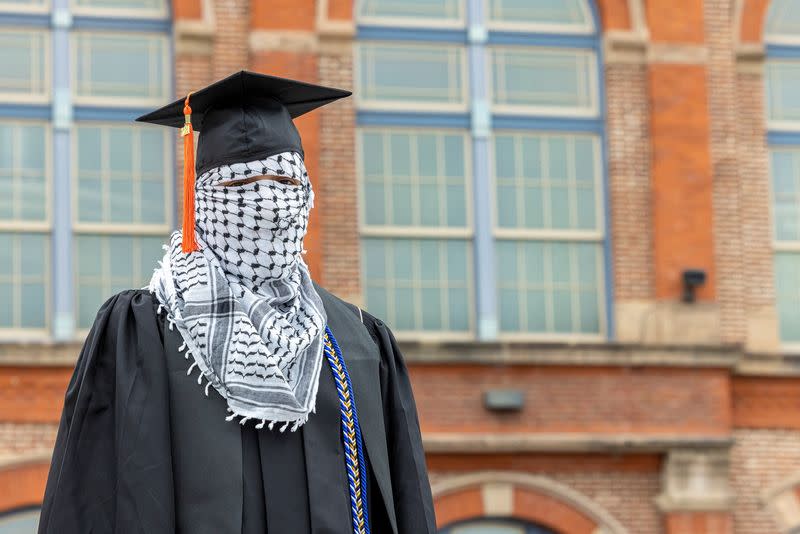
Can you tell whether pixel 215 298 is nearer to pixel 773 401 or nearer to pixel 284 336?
pixel 284 336

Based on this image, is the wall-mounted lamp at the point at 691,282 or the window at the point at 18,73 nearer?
the window at the point at 18,73

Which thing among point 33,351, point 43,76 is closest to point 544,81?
point 43,76

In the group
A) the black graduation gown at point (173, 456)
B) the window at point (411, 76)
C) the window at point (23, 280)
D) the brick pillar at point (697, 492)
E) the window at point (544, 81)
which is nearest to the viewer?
the black graduation gown at point (173, 456)

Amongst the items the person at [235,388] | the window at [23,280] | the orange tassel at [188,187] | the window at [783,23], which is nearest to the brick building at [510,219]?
the window at [23,280]

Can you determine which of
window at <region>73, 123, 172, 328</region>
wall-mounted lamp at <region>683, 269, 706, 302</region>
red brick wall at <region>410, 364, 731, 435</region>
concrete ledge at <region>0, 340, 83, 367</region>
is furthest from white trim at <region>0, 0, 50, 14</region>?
wall-mounted lamp at <region>683, 269, 706, 302</region>

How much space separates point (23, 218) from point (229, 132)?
11317 millimetres

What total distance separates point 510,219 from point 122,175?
3508 mm

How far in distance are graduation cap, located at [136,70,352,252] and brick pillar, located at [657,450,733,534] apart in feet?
38.6

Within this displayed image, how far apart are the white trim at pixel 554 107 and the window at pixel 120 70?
2.96 meters

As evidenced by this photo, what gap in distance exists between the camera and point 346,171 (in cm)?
1527

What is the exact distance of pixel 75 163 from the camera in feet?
49.3

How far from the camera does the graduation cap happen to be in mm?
3906

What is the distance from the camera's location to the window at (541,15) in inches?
625

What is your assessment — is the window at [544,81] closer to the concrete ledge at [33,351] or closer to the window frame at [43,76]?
the window frame at [43,76]
